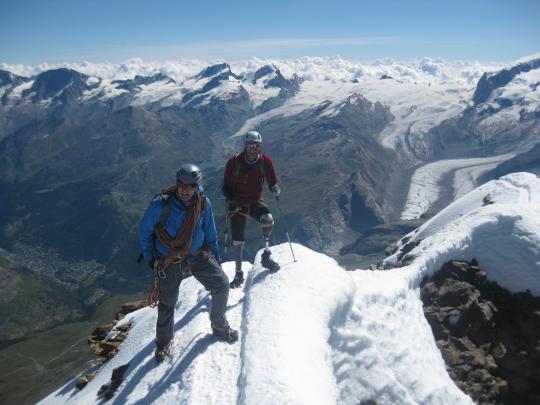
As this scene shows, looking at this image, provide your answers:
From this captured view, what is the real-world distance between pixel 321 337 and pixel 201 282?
14.9ft

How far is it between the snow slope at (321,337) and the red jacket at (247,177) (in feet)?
12.0

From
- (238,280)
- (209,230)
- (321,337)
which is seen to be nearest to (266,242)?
(238,280)

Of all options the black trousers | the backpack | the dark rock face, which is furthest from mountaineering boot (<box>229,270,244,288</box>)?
the dark rock face

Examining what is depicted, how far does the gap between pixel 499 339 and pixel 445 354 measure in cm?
302

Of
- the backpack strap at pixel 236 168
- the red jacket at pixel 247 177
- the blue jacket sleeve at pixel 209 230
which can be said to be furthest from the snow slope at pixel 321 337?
the backpack strap at pixel 236 168

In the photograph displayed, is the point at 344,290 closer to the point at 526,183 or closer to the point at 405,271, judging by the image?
the point at 405,271

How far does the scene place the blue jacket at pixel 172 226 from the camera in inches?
531

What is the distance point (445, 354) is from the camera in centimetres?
1791

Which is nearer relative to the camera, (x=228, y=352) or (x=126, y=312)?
(x=228, y=352)

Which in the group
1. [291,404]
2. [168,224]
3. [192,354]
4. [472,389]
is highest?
[168,224]

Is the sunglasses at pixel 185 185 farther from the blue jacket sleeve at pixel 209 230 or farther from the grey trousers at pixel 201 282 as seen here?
the grey trousers at pixel 201 282

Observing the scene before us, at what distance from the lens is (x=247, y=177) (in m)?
18.9

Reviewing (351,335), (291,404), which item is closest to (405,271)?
(351,335)

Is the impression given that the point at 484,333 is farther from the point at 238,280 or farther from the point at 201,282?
the point at 201,282
